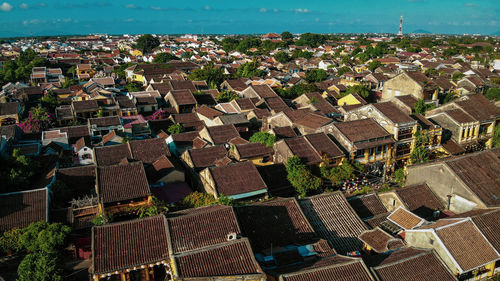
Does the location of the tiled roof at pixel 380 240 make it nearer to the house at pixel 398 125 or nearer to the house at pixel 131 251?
the house at pixel 131 251

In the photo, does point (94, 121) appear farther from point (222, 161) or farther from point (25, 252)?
point (25, 252)

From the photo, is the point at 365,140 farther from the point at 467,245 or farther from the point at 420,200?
the point at 467,245

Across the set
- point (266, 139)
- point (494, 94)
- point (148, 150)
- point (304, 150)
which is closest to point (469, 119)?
point (494, 94)

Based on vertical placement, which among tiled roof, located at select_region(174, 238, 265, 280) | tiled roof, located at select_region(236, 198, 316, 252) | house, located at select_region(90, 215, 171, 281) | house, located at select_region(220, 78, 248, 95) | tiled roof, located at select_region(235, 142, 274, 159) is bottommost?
house, located at select_region(220, 78, 248, 95)

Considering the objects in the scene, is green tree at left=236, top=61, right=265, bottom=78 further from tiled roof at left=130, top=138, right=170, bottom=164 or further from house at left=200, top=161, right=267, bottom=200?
house at left=200, top=161, right=267, bottom=200

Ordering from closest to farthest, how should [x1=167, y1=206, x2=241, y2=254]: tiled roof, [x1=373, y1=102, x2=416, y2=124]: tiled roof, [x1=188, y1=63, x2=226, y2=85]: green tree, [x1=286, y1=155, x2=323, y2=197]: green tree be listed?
1. [x1=167, y1=206, x2=241, y2=254]: tiled roof
2. [x1=286, y1=155, x2=323, y2=197]: green tree
3. [x1=373, y1=102, x2=416, y2=124]: tiled roof
4. [x1=188, y1=63, x2=226, y2=85]: green tree

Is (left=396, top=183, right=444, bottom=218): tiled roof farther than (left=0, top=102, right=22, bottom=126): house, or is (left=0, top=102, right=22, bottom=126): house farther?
(left=0, top=102, right=22, bottom=126): house

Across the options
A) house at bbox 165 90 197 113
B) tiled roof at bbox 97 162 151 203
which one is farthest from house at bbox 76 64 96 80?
tiled roof at bbox 97 162 151 203
